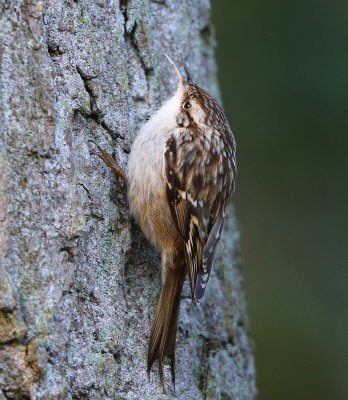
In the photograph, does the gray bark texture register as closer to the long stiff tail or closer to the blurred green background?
the long stiff tail

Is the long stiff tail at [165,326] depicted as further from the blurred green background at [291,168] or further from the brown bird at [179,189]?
the blurred green background at [291,168]

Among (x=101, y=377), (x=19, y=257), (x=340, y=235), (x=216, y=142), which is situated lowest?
(x=101, y=377)

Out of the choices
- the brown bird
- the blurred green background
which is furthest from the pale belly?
the blurred green background

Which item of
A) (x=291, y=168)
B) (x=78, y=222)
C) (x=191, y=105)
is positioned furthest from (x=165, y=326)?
(x=291, y=168)

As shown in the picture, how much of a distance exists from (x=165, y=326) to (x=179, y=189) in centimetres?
55

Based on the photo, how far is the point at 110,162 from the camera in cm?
299

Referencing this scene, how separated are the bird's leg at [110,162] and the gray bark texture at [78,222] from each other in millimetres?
36

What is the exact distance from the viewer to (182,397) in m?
3.05

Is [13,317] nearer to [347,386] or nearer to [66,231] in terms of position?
[66,231]

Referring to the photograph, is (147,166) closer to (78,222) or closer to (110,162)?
(110,162)

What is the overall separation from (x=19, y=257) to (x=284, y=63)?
3.38m

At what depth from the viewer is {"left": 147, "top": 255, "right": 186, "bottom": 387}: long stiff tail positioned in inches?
114

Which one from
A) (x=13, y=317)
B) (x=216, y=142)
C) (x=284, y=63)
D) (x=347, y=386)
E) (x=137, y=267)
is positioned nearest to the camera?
(x=13, y=317)

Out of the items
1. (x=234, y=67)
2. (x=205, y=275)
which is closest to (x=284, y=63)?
(x=234, y=67)
